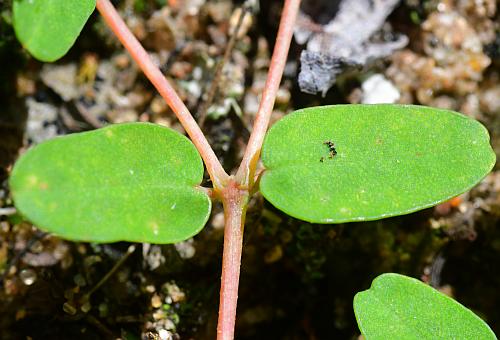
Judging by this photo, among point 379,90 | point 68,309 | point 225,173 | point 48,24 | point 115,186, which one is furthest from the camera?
point 379,90

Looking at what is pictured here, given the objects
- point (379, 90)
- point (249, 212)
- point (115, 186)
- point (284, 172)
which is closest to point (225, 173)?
point (284, 172)

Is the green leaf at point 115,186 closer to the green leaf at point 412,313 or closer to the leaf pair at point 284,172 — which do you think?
the leaf pair at point 284,172

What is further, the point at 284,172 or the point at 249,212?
the point at 249,212

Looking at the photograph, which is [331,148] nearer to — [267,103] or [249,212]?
[267,103]

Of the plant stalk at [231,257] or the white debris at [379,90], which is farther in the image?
the white debris at [379,90]

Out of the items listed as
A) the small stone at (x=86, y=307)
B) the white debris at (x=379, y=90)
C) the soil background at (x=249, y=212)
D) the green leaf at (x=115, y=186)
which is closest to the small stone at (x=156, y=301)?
the soil background at (x=249, y=212)

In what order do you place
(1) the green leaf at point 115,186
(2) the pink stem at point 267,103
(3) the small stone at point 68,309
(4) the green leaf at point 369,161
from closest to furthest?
(1) the green leaf at point 115,186 → (4) the green leaf at point 369,161 → (2) the pink stem at point 267,103 → (3) the small stone at point 68,309

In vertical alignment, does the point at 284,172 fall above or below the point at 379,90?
above
